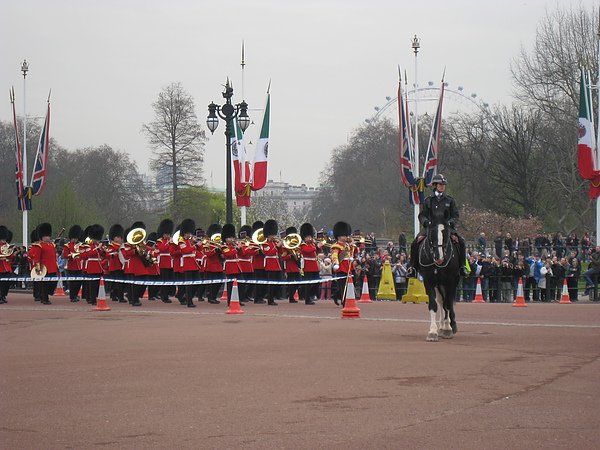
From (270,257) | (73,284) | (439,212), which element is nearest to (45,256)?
(73,284)

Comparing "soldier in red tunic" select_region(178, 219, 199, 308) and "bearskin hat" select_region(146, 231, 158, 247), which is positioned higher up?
"bearskin hat" select_region(146, 231, 158, 247)

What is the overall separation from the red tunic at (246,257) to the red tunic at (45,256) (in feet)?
16.4

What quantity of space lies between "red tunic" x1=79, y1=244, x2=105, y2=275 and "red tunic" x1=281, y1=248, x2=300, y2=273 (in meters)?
4.83

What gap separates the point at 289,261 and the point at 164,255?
10.2 feet

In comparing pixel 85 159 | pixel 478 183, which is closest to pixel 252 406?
pixel 478 183

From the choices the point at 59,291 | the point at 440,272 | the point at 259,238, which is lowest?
the point at 59,291

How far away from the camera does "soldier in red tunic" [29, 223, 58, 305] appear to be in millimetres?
28641

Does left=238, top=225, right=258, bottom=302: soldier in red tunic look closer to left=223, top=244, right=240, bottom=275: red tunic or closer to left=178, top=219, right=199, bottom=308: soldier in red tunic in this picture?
left=223, top=244, right=240, bottom=275: red tunic

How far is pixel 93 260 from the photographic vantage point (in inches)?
1133

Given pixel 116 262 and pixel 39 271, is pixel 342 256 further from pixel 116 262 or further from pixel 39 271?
pixel 39 271

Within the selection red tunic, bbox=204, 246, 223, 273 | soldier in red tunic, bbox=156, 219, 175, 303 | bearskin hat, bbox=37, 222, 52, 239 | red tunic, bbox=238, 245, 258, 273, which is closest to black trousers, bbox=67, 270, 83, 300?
bearskin hat, bbox=37, 222, 52, 239

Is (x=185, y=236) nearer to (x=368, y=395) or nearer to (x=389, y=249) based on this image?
(x=389, y=249)

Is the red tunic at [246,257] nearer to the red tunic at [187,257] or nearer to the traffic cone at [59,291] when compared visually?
the red tunic at [187,257]

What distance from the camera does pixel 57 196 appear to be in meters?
64.4
